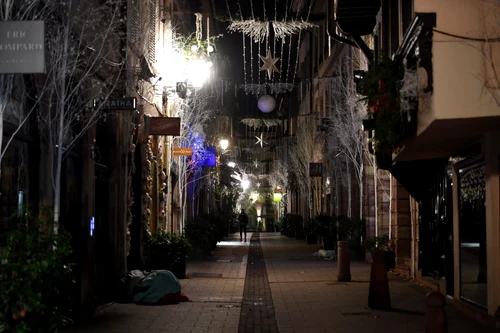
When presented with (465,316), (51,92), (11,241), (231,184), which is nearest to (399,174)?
(465,316)

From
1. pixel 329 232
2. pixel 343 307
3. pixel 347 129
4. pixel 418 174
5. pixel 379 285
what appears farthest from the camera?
pixel 329 232

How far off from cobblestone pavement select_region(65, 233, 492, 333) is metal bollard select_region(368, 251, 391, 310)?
0.65ft

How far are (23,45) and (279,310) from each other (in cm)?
775

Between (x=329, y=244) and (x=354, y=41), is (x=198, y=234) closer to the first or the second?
(x=329, y=244)

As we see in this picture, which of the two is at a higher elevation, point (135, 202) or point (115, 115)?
point (115, 115)

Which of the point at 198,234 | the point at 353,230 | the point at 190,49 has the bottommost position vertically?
the point at 198,234

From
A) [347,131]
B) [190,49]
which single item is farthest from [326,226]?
[190,49]

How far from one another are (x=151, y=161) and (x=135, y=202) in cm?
A: 251

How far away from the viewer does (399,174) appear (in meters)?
16.8

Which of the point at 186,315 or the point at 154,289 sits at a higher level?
the point at 154,289

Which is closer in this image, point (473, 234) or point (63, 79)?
point (63, 79)

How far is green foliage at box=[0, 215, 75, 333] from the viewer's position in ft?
22.1

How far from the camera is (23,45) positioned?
7.85 meters

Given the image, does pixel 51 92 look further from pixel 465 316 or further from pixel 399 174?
pixel 399 174
